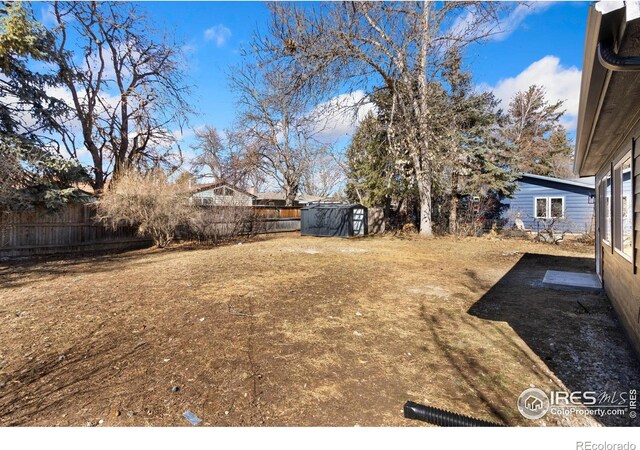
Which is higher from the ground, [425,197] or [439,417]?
[425,197]

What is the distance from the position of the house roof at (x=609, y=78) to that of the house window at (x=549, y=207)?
1307cm

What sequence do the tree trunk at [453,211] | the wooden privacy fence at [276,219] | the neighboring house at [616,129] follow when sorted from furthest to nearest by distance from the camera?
the wooden privacy fence at [276,219]
the tree trunk at [453,211]
the neighboring house at [616,129]

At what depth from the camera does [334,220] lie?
14.3 meters

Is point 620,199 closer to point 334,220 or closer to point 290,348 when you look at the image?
point 290,348

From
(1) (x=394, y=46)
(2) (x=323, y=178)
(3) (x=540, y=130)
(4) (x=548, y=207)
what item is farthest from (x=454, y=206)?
(2) (x=323, y=178)

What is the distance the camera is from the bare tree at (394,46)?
32.0 feet

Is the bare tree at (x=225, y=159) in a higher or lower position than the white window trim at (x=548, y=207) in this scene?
higher

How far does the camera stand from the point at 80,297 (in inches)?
182

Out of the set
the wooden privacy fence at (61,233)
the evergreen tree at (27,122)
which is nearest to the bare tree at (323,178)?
the wooden privacy fence at (61,233)

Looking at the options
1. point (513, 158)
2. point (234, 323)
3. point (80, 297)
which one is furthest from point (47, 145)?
point (513, 158)

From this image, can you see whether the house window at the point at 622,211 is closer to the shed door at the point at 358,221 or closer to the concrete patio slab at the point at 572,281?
the concrete patio slab at the point at 572,281

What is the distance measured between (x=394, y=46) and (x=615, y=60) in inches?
460
